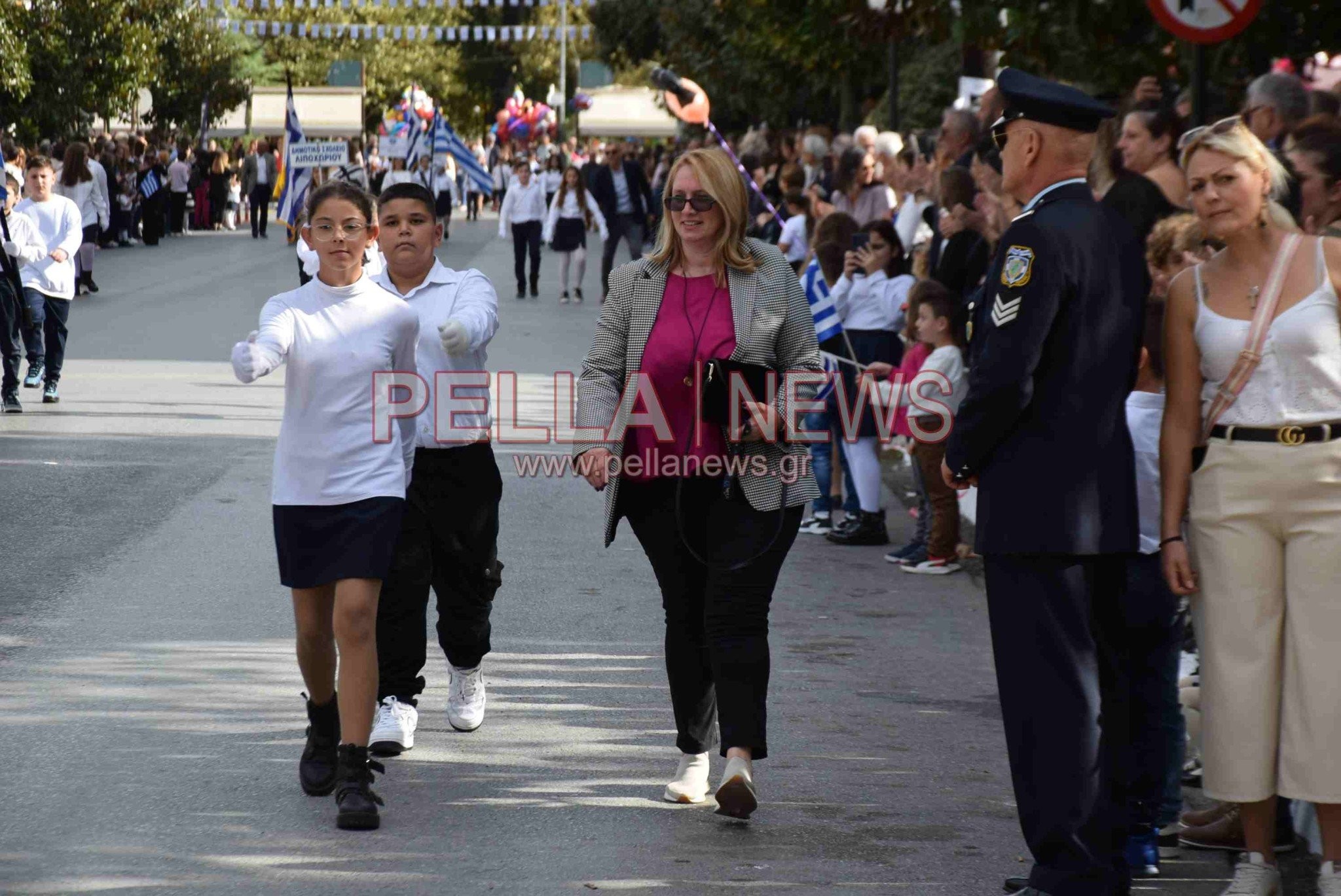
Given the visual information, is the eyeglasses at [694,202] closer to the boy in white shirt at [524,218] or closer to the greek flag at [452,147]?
the greek flag at [452,147]

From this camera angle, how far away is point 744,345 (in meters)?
5.40

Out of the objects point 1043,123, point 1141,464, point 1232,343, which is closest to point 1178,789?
point 1141,464

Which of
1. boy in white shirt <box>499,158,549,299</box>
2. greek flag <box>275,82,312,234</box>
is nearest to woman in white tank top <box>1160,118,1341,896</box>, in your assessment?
greek flag <box>275,82,312,234</box>

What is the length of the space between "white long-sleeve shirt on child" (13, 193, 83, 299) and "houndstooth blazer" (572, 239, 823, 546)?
375 inches

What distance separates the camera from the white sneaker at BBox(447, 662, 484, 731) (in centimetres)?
627

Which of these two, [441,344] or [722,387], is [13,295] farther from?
[722,387]

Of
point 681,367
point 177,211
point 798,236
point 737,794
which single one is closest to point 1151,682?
point 737,794

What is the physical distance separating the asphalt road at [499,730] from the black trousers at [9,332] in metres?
2.98

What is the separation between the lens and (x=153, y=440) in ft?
41.3

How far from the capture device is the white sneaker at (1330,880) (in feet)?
14.9

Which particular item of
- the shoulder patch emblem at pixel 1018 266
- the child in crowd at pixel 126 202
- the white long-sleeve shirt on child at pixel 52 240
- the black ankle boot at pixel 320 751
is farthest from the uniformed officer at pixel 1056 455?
the child in crowd at pixel 126 202

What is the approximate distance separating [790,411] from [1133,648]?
1.18 meters

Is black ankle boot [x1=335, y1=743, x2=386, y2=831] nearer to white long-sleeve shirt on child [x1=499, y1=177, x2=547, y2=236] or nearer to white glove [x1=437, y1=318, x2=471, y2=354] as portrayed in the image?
white glove [x1=437, y1=318, x2=471, y2=354]

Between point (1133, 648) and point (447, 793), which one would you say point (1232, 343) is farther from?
point (447, 793)
